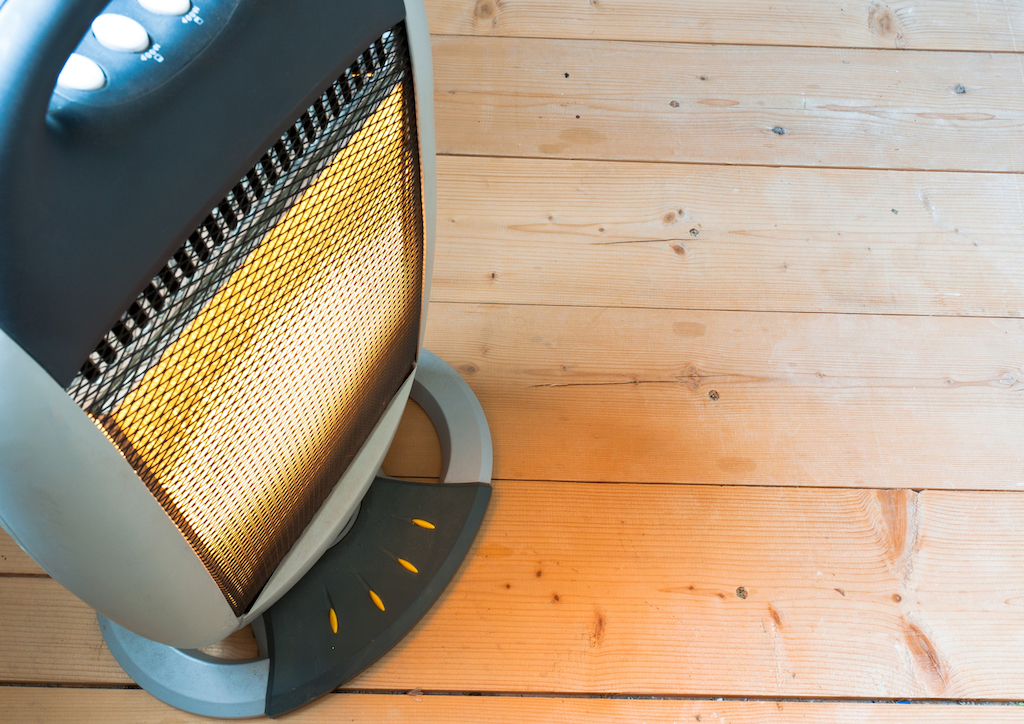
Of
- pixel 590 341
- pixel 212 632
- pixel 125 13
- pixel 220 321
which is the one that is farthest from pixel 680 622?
pixel 125 13

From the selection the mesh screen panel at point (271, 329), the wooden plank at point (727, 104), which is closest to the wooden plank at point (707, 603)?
the mesh screen panel at point (271, 329)

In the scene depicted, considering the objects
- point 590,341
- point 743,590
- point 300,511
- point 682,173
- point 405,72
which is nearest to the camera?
point 405,72

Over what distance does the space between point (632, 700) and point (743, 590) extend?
6.7 inches

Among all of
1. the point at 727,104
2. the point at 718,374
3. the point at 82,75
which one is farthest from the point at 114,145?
the point at 727,104

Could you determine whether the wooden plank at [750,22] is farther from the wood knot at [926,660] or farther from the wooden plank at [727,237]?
the wood knot at [926,660]

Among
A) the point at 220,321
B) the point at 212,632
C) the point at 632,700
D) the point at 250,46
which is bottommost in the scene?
the point at 632,700

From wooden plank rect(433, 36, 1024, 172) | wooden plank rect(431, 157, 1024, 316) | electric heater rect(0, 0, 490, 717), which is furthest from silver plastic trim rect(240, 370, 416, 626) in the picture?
wooden plank rect(433, 36, 1024, 172)

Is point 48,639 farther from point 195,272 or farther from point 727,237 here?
point 727,237

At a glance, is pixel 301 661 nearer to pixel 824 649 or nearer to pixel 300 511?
pixel 300 511

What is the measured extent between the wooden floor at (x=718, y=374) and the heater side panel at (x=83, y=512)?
0.37 m

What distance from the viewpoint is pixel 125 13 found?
30 centimetres

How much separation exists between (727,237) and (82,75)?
2.91 feet

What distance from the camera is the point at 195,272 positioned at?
→ 0.32 metres

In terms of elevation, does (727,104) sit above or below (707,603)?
above
